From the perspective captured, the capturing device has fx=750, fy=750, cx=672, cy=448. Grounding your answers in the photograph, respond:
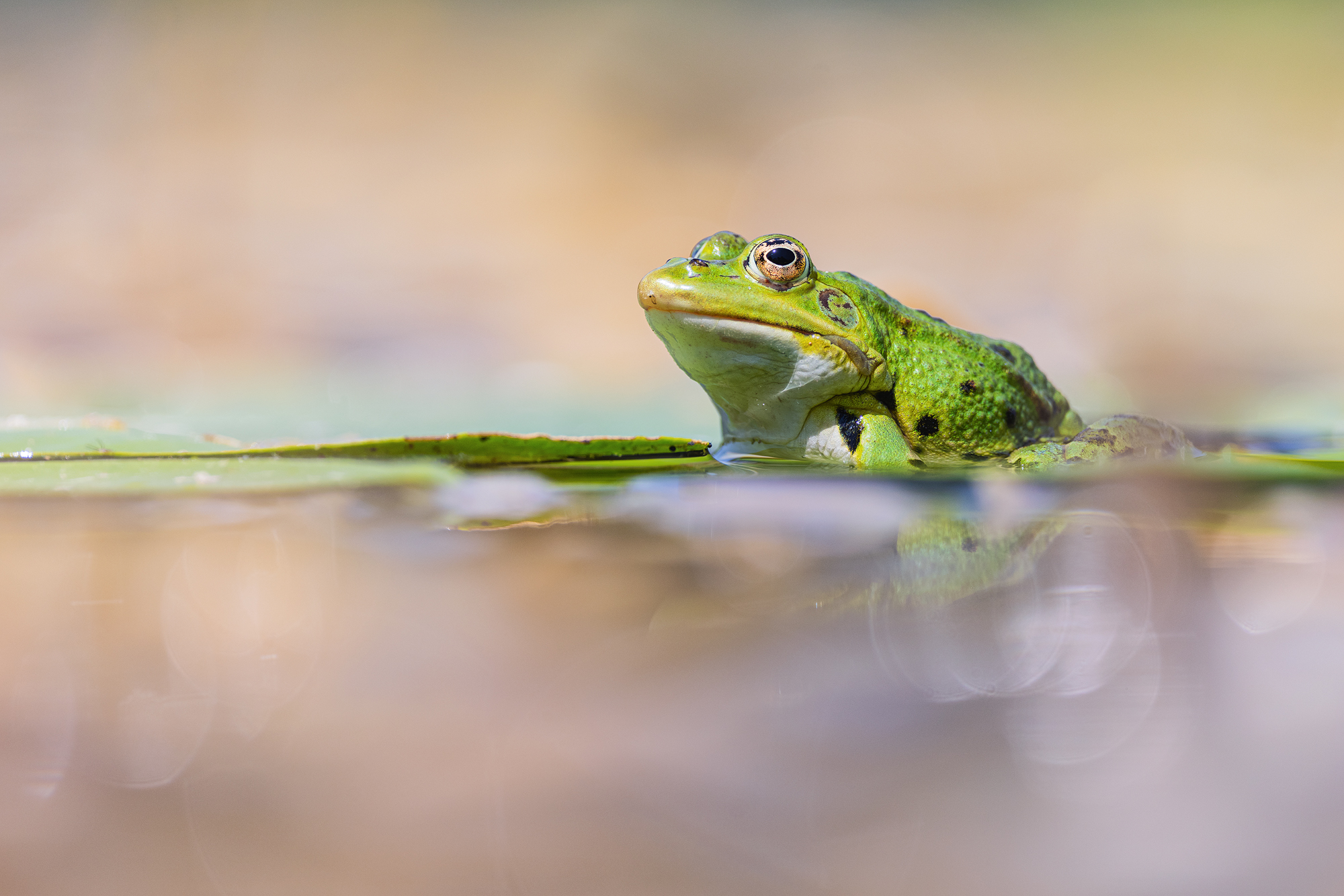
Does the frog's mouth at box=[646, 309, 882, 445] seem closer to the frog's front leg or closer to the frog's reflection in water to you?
the frog's front leg

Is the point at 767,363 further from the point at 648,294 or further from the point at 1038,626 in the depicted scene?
the point at 1038,626

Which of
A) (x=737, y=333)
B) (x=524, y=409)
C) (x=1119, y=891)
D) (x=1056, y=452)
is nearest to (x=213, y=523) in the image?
(x=737, y=333)

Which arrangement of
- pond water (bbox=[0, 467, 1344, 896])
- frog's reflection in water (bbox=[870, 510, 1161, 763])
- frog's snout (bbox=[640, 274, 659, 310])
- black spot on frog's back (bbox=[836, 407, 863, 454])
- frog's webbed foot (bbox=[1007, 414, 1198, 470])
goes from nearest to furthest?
pond water (bbox=[0, 467, 1344, 896]), frog's reflection in water (bbox=[870, 510, 1161, 763]), frog's snout (bbox=[640, 274, 659, 310]), frog's webbed foot (bbox=[1007, 414, 1198, 470]), black spot on frog's back (bbox=[836, 407, 863, 454])

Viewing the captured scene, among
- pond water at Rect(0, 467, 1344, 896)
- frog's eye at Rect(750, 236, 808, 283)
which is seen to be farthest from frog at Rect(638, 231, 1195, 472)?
pond water at Rect(0, 467, 1344, 896)

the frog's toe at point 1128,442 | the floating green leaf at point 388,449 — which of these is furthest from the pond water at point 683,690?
the frog's toe at point 1128,442

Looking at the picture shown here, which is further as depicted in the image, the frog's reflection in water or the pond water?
the frog's reflection in water

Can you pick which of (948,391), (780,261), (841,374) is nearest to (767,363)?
(841,374)
